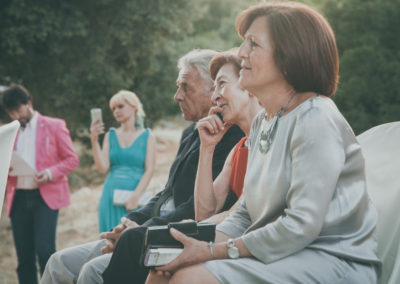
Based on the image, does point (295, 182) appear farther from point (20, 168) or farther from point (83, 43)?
point (83, 43)

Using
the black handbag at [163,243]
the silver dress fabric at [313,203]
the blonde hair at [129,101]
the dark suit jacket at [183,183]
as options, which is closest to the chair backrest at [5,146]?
the black handbag at [163,243]

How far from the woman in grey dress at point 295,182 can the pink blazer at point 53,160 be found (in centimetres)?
340

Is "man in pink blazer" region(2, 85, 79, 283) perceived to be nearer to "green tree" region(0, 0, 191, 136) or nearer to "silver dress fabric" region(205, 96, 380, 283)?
"silver dress fabric" region(205, 96, 380, 283)

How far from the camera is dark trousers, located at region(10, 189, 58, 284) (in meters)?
4.96

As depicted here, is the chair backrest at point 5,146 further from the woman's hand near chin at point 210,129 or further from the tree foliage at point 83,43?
the tree foliage at point 83,43

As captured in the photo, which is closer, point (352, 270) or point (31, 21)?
point (352, 270)

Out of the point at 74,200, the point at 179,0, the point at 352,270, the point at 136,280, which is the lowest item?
the point at 74,200

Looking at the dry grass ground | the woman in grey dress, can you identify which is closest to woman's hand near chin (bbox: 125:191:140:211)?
the dry grass ground

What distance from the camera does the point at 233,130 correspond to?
303cm

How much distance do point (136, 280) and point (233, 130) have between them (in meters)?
1.11

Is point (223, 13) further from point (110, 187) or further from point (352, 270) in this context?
point (352, 270)

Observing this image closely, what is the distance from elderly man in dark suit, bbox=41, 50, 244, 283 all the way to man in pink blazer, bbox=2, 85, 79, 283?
2070 mm

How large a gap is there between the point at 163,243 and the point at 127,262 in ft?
1.96

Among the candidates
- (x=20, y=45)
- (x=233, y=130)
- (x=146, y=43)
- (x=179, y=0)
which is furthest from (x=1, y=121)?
(x=233, y=130)
